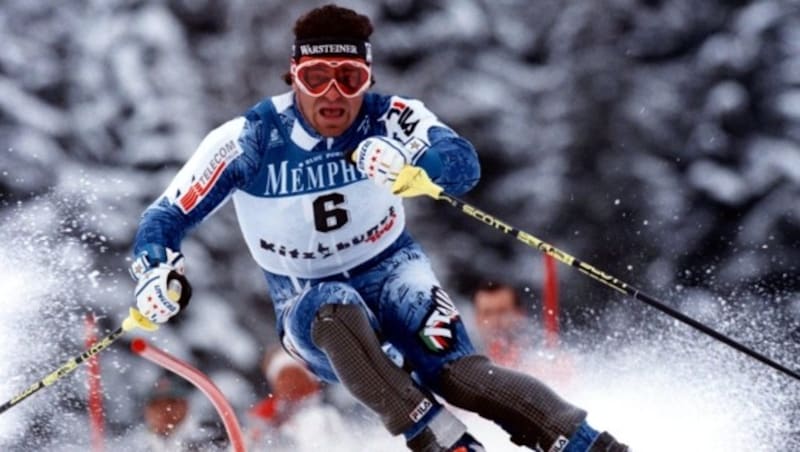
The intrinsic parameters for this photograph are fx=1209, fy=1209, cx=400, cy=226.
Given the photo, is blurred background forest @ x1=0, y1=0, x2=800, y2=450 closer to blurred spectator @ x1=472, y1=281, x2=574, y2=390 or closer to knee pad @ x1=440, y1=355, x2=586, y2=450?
blurred spectator @ x1=472, y1=281, x2=574, y2=390

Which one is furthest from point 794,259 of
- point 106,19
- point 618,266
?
point 106,19

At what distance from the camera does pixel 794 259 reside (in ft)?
13.5

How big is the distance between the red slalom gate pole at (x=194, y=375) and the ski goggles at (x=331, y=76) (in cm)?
75

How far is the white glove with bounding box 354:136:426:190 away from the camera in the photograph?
2518mm

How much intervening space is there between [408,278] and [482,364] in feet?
1.11

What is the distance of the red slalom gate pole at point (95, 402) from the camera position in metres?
4.22

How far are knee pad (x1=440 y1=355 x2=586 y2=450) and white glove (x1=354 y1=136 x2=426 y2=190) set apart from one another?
416mm

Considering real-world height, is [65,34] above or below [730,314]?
below

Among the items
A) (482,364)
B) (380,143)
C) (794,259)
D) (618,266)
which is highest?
(794,259)

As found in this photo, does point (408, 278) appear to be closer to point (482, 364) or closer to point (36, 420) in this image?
point (482, 364)

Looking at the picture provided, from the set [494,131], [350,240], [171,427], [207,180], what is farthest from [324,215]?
[171,427]

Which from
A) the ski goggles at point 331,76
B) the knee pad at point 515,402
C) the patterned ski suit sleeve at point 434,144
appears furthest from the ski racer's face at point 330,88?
the knee pad at point 515,402

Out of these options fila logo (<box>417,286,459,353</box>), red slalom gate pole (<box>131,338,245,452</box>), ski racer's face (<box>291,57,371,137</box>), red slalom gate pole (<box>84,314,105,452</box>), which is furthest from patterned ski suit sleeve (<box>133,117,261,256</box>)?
red slalom gate pole (<box>84,314,105,452</box>)

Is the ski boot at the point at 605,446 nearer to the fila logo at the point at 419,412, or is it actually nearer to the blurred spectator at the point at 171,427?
the fila logo at the point at 419,412
